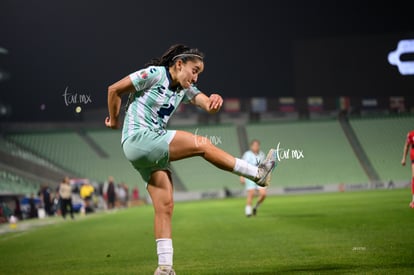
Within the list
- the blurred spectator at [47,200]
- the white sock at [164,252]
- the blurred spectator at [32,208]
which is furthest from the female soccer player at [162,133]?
the blurred spectator at [47,200]

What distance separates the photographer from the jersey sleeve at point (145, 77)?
5523 millimetres

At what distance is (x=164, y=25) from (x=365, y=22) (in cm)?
972

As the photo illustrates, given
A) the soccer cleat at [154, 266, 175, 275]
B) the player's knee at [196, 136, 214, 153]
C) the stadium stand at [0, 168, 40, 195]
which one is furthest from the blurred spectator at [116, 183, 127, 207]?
the player's knee at [196, 136, 214, 153]

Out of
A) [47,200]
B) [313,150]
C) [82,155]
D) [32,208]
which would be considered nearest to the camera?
[313,150]

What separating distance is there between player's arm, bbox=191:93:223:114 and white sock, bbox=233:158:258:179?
0.59 metres

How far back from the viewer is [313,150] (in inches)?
570

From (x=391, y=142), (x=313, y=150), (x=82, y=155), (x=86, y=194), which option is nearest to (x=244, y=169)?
(x=391, y=142)

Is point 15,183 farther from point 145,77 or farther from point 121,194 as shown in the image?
point 145,77

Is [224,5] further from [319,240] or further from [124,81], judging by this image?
[124,81]

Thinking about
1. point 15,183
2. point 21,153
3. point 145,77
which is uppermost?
point 21,153

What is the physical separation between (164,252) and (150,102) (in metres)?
1.53

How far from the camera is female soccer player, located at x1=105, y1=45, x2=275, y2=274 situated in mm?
5527

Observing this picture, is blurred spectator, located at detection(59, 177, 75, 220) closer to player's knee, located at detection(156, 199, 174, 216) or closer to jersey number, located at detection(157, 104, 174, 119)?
player's knee, located at detection(156, 199, 174, 216)

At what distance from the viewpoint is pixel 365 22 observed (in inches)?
881
